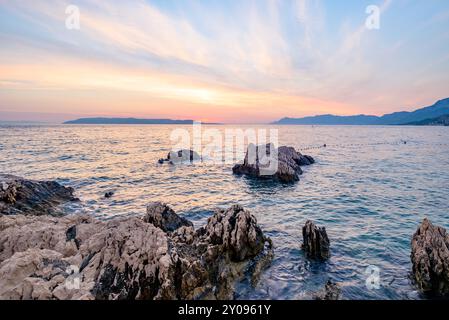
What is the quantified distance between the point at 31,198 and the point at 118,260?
1863 cm

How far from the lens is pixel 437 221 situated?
853 inches

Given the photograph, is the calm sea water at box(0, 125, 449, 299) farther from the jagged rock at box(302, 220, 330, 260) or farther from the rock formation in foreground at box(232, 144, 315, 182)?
the rock formation in foreground at box(232, 144, 315, 182)

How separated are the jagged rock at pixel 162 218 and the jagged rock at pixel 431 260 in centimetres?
1451

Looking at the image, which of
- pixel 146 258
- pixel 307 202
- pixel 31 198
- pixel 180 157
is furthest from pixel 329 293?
pixel 180 157

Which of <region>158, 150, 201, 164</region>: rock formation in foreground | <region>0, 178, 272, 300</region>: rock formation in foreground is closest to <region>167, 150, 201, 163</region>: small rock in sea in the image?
<region>158, 150, 201, 164</region>: rock formation in foreground

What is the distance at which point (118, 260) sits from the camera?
1039cm

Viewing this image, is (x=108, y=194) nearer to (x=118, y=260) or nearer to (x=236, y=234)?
(x=236, y=234)

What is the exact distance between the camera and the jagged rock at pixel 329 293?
1195cm

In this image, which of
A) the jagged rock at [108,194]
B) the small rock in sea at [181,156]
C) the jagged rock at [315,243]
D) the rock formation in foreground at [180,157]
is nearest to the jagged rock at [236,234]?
the jagged rock at [315,243]

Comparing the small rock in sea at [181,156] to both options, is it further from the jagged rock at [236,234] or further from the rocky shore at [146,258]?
the jagged rock at [236,234]
